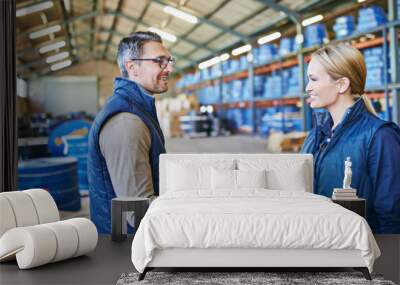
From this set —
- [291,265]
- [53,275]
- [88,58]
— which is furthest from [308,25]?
[53,275]

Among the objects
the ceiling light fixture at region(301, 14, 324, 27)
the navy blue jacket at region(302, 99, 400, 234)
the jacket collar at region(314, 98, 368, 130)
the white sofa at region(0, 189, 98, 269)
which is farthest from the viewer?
the ceiling light fixture at region(301, 14, 324, 27)

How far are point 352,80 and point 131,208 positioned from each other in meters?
2.23

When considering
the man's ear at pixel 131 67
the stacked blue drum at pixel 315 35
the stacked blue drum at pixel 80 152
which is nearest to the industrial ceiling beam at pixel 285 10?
the stacked blue drum at pixel 315 35

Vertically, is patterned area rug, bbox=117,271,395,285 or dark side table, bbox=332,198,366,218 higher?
dark side table, bbox=332,198,366,218

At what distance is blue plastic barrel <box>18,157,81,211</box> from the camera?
601 cm

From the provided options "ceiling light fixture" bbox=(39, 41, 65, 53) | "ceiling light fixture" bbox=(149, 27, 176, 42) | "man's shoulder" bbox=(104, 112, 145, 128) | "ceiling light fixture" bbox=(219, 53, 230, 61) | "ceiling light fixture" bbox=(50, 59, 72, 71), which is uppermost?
"ceiling light fixture" bbox=(149, 27, 176, 42)

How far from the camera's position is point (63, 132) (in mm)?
6078

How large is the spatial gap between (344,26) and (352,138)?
1170mm

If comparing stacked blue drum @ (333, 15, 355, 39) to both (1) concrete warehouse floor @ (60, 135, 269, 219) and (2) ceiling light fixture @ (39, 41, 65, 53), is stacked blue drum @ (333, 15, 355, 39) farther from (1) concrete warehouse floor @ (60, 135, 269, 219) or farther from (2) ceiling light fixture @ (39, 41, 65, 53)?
(2) ceiling light fixture @ (39, 41, 65, 53)

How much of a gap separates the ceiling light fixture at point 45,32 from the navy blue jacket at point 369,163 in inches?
113

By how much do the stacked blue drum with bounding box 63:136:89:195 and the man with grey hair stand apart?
370 mm

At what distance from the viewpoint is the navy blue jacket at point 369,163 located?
194 inches

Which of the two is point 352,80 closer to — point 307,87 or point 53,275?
point 307,87

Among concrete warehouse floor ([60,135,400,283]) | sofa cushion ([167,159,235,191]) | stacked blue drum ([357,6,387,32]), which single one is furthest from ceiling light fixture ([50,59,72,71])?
stacked blue drum ([357,6,387,32])
